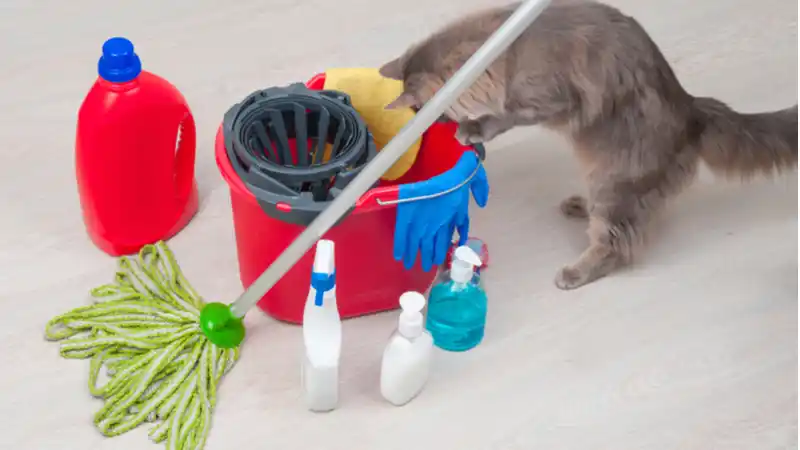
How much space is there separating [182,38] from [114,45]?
0.62 metres

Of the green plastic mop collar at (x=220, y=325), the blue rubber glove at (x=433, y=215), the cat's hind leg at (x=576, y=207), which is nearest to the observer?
the blue rubber glove at (x=433, y=215)

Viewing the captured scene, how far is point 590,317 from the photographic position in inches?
57.7

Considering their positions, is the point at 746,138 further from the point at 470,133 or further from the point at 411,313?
the point at 411,313

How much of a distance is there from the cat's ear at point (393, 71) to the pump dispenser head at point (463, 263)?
302 millimetres

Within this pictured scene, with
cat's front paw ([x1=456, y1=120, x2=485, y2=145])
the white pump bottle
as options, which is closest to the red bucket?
cat's front paw ([x1=456, y1=120, x2=485, y2=145])

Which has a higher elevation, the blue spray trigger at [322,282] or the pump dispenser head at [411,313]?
the blue spray trigger at [322,282]

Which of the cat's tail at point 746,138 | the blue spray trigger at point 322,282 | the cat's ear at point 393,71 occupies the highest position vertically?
the cat's ear at point 393,71

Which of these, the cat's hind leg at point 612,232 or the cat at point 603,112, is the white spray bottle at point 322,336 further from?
the cat's hind leg at point 612,232

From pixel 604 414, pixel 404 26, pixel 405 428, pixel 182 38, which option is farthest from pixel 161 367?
pixel 404 26

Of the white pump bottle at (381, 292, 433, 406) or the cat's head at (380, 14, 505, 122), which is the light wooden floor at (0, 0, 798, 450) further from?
the cat's head at (380, 14, 505, 122)

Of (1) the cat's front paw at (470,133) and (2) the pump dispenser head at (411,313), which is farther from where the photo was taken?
(1) the cat's front paw at (470,133)

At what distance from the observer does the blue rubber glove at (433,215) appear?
124 cm

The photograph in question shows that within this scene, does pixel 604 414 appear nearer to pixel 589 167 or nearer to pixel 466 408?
pixel 466 408

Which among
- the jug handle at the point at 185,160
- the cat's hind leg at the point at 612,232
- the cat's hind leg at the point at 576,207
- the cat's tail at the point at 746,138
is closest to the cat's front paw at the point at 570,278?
the cat's hind leg at the point at 612,232
